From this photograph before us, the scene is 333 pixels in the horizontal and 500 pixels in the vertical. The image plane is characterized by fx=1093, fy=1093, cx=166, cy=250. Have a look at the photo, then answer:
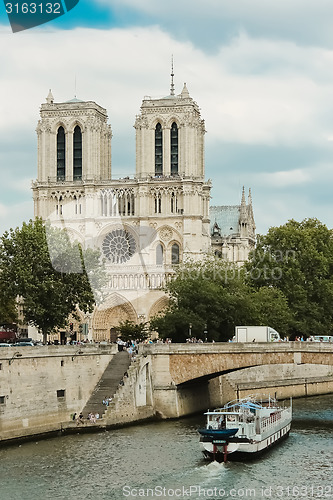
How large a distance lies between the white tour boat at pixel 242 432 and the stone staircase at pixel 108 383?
7.05m

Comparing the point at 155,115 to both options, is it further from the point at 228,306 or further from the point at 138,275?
the point at 228,306

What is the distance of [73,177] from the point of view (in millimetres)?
127062

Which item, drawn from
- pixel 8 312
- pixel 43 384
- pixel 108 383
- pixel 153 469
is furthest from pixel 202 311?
pixel 153 469

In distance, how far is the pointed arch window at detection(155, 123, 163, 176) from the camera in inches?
4893

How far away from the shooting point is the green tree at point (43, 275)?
67.4 meters

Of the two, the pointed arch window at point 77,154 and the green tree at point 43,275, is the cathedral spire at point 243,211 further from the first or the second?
the green tree at point 43,275

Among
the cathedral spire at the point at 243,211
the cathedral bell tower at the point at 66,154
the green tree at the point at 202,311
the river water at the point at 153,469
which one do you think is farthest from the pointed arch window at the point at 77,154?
the river water at the point at 153,469

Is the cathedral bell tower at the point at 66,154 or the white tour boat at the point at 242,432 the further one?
the cathedral bell tower at the point at 66,154

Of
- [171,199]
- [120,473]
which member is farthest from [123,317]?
[120,473]

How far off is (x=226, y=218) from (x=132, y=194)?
2697cm

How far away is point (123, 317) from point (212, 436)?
69556 millimetres

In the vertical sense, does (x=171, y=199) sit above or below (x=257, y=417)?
above

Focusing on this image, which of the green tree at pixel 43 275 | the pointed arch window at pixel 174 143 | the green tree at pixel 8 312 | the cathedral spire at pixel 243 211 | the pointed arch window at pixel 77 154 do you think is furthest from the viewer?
the cathedral spire at pixel 243 211

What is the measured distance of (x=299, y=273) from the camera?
93.5 m
